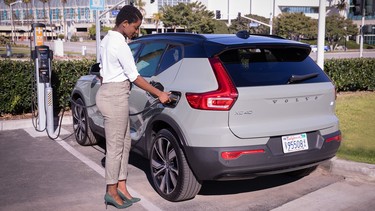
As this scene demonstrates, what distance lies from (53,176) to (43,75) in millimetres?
2677

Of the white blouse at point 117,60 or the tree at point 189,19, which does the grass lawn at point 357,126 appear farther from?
the tree at point 189,19

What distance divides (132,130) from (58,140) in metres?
2.78

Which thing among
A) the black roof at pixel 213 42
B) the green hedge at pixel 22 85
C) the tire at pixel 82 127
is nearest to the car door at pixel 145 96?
the black roof at pixel 213 42

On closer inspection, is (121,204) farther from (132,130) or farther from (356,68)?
(356,68)

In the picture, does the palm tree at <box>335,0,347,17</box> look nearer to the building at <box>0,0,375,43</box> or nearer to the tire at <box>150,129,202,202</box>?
the building at <box>0,0,375,43</box>

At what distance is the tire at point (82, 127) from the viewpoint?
6719 mm

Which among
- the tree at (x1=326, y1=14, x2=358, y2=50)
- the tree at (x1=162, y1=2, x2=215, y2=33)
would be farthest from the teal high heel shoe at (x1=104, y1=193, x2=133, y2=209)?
the tree at (x1=162, y1=2, x2=215, y2=33)

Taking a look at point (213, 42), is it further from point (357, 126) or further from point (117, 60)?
point (357, 126)

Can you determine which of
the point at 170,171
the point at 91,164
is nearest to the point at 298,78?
the point at 170,171

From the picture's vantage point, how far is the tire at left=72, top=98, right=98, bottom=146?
6719 millimetres

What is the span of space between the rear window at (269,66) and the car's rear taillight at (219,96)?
9cm

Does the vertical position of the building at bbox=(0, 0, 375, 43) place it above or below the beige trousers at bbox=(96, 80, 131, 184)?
above

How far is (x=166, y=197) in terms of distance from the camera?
4535 millimetres

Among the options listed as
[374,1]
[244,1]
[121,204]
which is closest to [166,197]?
[121,204]
